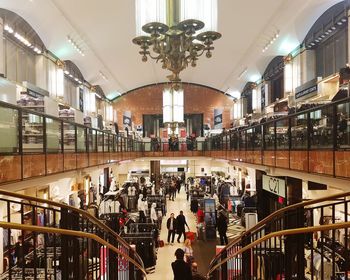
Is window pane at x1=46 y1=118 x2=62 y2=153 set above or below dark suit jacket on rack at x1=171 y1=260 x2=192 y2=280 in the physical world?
above

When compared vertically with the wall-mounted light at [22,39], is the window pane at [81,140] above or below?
below

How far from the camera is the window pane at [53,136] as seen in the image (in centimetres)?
638

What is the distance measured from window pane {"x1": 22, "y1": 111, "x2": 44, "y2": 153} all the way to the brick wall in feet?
93.6

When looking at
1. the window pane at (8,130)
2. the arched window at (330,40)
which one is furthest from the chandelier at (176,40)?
the arched window at (330,40)

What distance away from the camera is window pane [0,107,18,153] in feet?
15.6

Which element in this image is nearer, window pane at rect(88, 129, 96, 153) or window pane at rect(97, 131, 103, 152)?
window pane at rect(88, 129, 96, 153)

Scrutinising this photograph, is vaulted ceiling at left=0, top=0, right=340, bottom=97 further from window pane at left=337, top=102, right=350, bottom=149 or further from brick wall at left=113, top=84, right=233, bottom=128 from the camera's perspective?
brick wall at left=113, top=84, right=233, bottom=128

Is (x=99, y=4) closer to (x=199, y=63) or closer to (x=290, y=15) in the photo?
(x=290, y=15)

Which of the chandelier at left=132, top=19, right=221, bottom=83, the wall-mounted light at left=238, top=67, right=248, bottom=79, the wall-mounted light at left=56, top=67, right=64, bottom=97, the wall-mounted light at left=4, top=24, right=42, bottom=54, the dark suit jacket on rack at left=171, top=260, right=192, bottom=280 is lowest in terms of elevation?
the dark suit jacket on rack at left=171, top=260, right=192, bottom=280

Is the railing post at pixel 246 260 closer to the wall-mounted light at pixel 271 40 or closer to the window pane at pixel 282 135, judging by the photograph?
the window pane at pixel 282 135

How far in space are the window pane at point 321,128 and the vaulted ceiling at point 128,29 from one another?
804cm

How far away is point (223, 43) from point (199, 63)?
579cm

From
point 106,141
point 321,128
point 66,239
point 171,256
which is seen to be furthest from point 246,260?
point 106,141

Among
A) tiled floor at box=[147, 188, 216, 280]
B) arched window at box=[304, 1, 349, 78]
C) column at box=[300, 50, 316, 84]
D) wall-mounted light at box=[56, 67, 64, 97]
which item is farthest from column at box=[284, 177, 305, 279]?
wall-mounted light at box=[56, 67, 64, 97]
